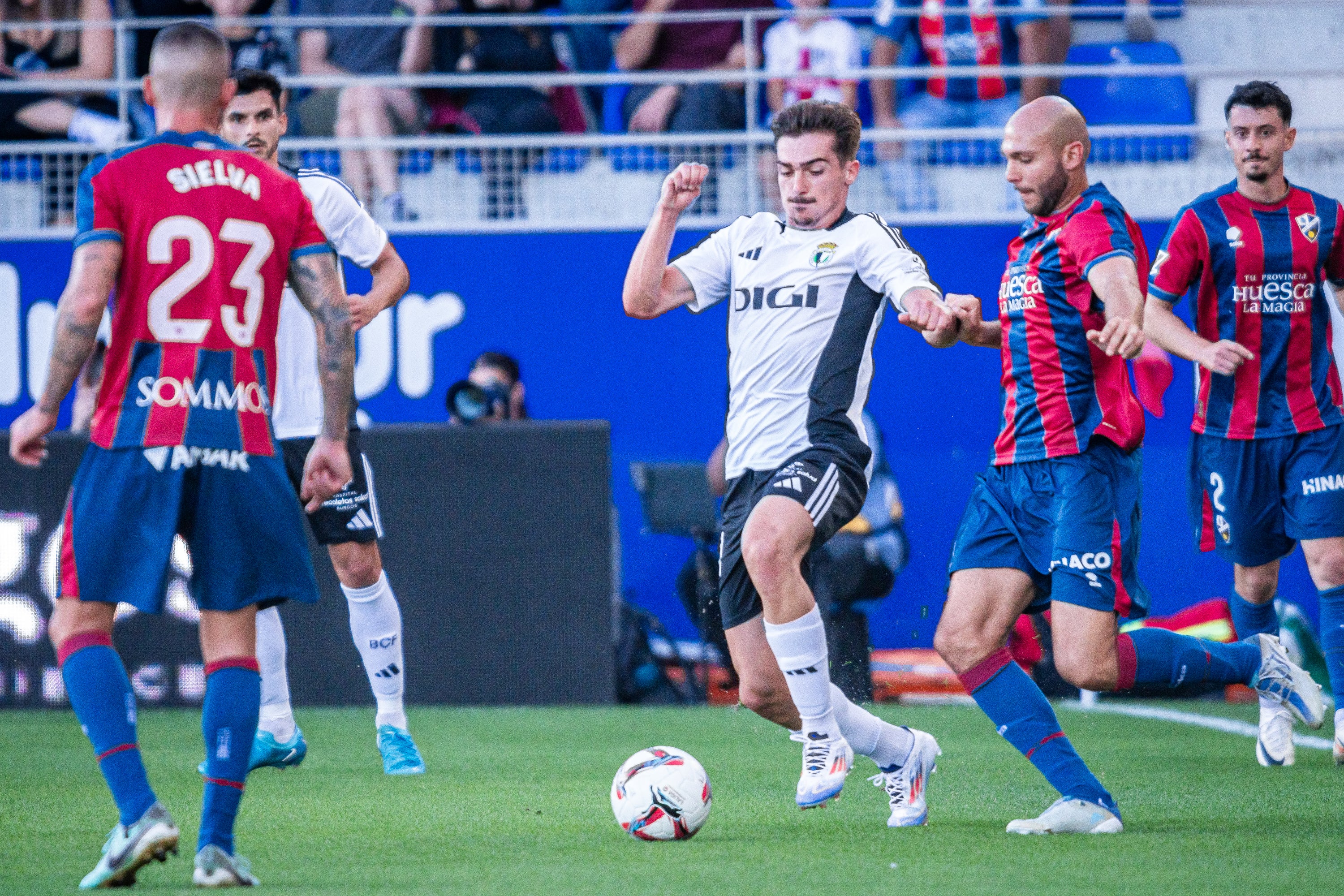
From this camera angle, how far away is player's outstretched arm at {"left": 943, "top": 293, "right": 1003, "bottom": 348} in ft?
15.7

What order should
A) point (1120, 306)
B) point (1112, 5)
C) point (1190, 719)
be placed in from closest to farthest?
1. point (1120, 306)
2. point (1190, 719)
3. point (1112, 5)

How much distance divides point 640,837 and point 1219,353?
289cm

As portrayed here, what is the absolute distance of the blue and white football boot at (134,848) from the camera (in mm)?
3748

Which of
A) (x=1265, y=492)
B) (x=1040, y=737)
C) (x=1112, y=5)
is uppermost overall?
(x=1112, y=5)

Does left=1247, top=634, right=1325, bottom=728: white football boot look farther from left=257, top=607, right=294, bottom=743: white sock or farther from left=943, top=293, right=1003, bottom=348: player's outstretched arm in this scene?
left=257, top=607, right=294, bottom=743: white sock

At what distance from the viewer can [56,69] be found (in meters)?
11.9

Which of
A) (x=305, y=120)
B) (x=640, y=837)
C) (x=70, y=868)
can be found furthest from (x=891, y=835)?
(x=305, y=120)

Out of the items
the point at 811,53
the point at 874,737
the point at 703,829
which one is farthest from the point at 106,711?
the point at 811,53

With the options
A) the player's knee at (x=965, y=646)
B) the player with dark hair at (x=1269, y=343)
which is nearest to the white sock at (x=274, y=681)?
the player's knee at (x=965, y=646)

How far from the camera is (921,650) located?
10211 mm

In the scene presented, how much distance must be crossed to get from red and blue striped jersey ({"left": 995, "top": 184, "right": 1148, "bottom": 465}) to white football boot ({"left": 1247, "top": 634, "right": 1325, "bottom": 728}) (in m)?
1.34

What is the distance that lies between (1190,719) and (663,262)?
4842mm

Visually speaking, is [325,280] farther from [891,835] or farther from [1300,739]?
[1300,739]

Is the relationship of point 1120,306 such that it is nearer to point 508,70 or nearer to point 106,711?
point 106,711
